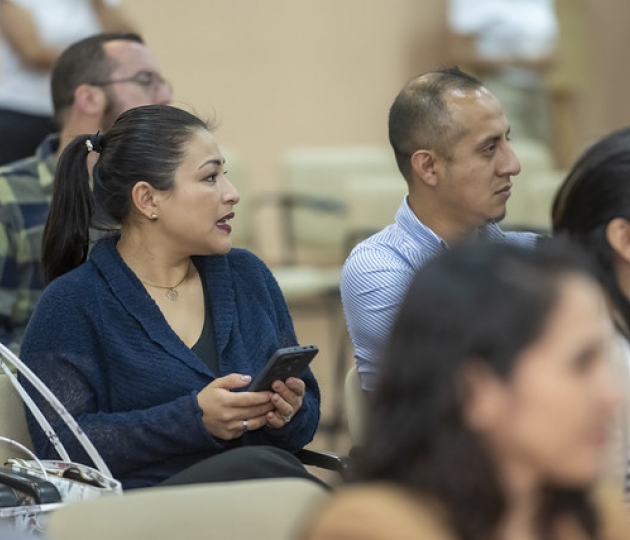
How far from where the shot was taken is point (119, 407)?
8.66ft

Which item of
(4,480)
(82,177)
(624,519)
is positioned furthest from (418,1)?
(624,519)

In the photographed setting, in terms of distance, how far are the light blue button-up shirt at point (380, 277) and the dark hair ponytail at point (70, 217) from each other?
1.91ft

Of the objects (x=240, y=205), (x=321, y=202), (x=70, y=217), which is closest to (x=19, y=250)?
(x=70, y=217)

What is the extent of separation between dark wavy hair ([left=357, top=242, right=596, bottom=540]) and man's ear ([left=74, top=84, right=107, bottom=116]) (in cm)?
230

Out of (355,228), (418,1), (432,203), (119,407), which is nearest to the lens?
(119,407)

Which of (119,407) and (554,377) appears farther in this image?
(119,407)

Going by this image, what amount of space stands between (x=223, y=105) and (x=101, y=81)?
3.47 meters

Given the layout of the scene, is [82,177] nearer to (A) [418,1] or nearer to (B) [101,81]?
(B) [101,81]

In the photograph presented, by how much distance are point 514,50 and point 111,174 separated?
4.82 meters

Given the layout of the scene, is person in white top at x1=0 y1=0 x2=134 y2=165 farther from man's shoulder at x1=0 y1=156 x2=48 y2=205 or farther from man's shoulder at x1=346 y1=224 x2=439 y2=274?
man's shoulder at x1=346 y1=224 x2=439 y2=274

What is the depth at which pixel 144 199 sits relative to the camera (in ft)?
9.14

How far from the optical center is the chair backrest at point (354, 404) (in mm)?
2727

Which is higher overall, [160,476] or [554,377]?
[554,377]

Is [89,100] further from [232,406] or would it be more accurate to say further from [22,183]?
[232,406]
